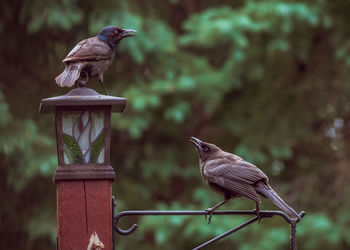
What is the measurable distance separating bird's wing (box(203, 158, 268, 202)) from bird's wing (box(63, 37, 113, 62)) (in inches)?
36.4

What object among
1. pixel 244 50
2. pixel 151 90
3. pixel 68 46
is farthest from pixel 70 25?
pixel 244 50

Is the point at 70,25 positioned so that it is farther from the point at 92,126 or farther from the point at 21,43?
the point at 92,126

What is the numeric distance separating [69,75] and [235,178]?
3.78 feet

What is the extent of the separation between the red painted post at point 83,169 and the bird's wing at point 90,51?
0.25 m

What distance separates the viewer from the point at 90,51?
11.6 feet

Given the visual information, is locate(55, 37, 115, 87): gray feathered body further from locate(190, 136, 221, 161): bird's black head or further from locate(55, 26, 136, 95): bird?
locate(190, 136, 221, 161): bird's black head

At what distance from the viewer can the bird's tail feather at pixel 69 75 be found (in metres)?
3.23

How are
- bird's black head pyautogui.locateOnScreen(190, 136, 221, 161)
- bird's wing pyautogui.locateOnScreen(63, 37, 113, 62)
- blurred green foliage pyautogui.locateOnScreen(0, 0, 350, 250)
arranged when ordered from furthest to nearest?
blurred green foliage pyautogui.locateOnScreen(0, 0, 350, 250) → bird's black head pyautogui.locateOnScreen(190, 136, 221, 161) → bird's wing pyautogui.locateOnScreen(63, 37, 113, 62)

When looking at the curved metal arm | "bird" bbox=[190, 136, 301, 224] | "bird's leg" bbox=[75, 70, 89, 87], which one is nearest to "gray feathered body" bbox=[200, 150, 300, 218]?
"bird" bbox=[190, 136, 301, 224]

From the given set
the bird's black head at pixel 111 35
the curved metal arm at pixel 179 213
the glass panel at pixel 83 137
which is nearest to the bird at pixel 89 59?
the bird's black head at pixel 111 35

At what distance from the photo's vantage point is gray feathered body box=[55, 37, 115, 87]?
10.9 feet

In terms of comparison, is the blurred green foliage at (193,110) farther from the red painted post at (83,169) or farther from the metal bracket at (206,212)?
the metal bracket at (206,212)

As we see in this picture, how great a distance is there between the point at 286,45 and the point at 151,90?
1.85 metres

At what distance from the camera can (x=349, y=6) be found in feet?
31.1
